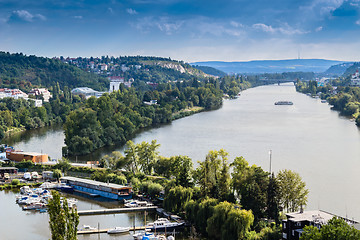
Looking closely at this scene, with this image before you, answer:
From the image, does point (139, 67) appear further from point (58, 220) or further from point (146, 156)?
point (58, 220)

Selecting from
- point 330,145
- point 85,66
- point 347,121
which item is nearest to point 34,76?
point 85,66

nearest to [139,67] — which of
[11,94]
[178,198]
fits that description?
[11,94]

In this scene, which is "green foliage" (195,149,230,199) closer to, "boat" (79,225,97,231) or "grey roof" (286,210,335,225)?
"grey roof" (286,210,335,225)

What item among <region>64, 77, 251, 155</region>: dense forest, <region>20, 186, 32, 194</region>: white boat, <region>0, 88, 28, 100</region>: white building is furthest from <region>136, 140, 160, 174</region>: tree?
<region>0, 88, 28, 100</region>: white building

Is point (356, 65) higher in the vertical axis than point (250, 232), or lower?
higher

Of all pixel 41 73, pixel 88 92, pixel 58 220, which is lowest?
pixel 58 220

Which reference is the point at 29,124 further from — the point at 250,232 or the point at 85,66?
the point at 85,66
